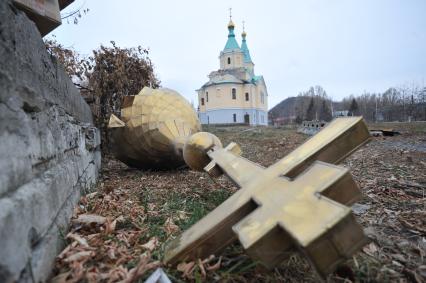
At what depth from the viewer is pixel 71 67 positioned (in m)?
7.16

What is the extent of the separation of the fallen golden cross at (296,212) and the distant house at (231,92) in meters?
41.6

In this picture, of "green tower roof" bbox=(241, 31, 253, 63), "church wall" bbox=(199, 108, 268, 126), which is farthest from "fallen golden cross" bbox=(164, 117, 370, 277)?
"green tower roof" bbox=(241, 31, 253, 63)

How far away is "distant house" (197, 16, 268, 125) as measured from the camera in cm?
4391

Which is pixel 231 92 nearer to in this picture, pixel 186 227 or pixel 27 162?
pixel 186 227

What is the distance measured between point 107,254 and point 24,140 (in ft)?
2.23

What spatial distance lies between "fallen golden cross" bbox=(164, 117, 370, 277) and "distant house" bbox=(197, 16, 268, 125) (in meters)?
41.6

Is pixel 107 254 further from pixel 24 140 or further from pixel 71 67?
pixel 71 67

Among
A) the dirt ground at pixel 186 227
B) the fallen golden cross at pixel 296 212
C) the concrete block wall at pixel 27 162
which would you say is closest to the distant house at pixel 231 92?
the dirt ground at pixel 186 227

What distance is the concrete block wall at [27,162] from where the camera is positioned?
45.8 inches

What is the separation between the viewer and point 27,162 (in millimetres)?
1443

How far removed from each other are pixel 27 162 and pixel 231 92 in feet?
141

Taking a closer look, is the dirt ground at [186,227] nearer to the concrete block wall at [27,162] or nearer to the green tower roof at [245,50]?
the concrete block wall at [27,162]

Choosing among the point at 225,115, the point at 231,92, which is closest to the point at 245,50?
the point at 231,92

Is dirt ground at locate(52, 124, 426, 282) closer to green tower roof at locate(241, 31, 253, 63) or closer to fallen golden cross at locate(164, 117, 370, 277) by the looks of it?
fallen golden cross at locate(164, 117, 370, 277)
